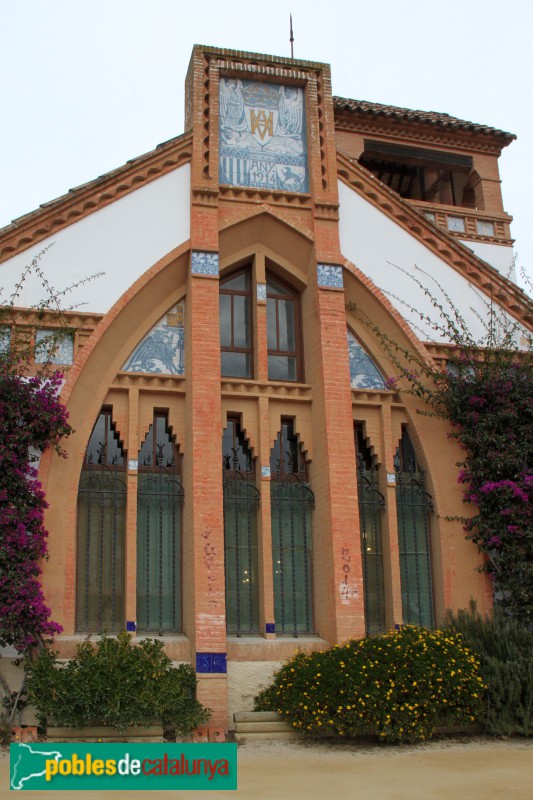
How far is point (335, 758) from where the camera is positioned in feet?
33.6

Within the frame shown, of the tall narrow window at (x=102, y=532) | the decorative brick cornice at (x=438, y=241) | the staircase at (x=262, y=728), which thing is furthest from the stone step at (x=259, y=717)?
the decorative brick cornice at (x=438, y=241)

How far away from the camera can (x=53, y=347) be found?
1251 centimetres

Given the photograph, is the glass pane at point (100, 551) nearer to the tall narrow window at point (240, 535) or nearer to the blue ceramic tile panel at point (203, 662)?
the blue ceramic tile panel at point (203, 662)

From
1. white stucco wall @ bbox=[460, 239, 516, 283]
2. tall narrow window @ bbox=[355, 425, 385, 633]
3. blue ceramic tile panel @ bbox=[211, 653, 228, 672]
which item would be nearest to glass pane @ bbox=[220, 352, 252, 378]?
tall narrow window @ bbox=[355, 425, 385, 633]

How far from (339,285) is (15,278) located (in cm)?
494

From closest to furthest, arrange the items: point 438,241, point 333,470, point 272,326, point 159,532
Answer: point 159,532 < point 333,470 < point 272,326 < point 438,241

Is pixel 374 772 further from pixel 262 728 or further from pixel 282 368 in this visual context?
pixel 282 368

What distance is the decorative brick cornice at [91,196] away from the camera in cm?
1271

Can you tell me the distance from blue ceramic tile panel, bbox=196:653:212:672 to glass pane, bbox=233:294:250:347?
16.3 ft

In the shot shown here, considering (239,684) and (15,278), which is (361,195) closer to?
(15,278)

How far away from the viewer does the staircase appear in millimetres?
11211

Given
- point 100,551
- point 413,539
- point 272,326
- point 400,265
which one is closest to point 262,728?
point 100,551

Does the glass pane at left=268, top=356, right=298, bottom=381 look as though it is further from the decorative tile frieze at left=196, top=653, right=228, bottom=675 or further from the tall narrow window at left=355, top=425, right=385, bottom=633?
the decorative tile frieze at left=196, top=653, right=228, bottom=675

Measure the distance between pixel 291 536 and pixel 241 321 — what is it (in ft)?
11.7
